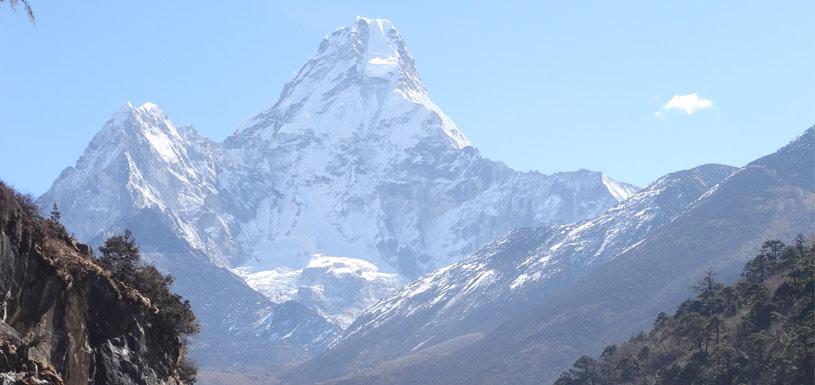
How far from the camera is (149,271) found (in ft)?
253

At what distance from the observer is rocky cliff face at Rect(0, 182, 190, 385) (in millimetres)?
51344

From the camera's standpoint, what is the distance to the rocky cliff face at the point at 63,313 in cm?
5134

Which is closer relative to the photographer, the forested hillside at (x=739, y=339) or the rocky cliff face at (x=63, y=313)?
the rocky cliff face at (x=63, y=313)

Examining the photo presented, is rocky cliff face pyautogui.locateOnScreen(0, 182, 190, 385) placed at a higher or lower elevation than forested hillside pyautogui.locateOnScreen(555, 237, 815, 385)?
higher

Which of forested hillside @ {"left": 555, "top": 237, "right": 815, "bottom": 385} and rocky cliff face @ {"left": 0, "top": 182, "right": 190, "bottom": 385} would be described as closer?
rocky cliff face @ {"left": 0, "top": 182, "right": 190, "bottom": 385}

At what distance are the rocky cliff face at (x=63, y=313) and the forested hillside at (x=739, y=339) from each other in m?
57.2

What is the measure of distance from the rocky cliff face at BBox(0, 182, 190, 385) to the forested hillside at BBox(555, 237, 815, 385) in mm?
57162

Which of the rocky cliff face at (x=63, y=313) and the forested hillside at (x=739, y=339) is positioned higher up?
the rocky cliff face at (x=63, y=313)

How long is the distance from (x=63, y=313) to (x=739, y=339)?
8425 centimetres

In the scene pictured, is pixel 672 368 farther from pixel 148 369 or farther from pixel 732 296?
pixel 148 369

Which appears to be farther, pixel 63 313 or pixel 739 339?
pixel 739 339

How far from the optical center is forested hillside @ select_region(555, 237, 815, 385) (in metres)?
107

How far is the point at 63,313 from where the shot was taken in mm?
56781

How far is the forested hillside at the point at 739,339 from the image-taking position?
106812 mm
